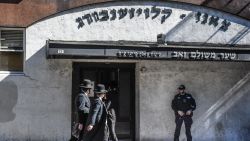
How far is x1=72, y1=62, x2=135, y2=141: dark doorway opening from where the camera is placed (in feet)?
49.6

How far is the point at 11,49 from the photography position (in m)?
14.3

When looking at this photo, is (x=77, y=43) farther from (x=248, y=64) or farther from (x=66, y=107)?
(x=248, y=64)

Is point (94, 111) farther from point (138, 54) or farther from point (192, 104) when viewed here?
point (192, 104)

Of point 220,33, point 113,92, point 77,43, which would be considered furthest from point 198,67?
Result: point 77,43

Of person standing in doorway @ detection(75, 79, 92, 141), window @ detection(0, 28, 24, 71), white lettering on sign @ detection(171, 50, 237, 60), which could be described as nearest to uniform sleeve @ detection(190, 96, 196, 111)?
white lettering on sign @ detection(171, 50, 237, 60)

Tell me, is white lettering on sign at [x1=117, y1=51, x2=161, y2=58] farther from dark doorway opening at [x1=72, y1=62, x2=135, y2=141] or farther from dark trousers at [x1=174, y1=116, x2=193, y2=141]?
dark trousers at [x1=174, y1=116, x2=193, y2=141]

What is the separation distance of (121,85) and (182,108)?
1928 mm

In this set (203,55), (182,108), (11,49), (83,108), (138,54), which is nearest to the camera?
(83,108)

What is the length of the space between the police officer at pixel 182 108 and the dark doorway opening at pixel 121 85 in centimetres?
127

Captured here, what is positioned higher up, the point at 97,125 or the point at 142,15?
the point at 142,15

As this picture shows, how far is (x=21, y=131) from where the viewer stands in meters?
14.0

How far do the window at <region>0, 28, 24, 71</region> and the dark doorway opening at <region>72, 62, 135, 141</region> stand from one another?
191 centimetres

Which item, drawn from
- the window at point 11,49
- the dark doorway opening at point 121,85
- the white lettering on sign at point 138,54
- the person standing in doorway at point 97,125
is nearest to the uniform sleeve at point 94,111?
the person standing in doorway at point 97,125

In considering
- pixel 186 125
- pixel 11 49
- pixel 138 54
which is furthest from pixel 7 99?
pixel 186 125
